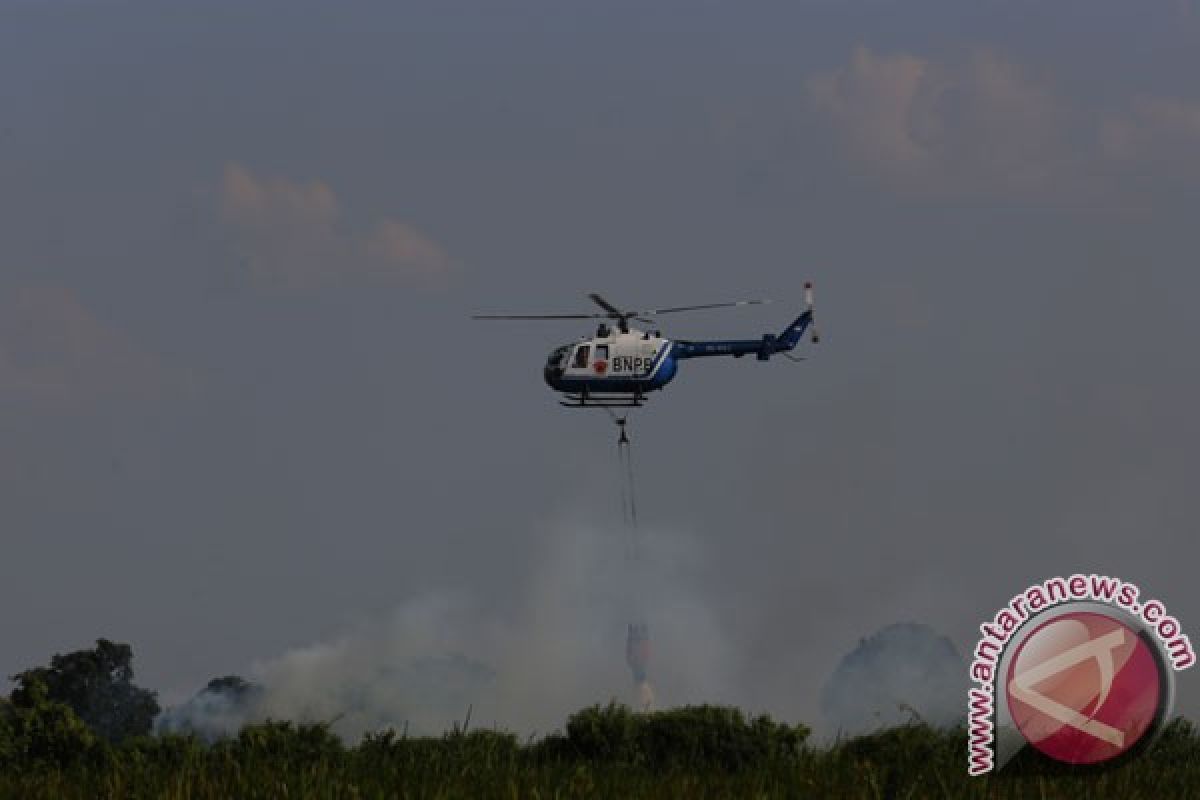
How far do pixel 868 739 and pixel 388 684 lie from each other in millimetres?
117975

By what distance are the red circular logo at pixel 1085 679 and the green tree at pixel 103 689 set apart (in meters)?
86.0

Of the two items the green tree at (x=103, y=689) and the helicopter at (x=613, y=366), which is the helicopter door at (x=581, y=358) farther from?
the green tree at (x=103, y=689)

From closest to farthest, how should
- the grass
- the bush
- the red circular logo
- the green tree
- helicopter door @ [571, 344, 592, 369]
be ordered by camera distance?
the grass < the red circular logo < the bush < helicopter door @ [571, 344, 592, 369] < the green tree

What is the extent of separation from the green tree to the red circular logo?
282 ft

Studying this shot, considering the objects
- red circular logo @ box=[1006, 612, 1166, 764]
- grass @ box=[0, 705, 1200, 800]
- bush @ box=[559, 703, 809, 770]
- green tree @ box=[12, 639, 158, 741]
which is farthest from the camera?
green tree @ box=[12, 639, 158, 741]

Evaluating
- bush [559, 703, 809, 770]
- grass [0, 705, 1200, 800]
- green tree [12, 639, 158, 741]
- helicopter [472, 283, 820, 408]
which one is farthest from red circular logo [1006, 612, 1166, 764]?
green tree [12, 639, 158, 741]

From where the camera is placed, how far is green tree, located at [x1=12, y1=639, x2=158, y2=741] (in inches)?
3925

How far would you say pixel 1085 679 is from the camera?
19281 millimetres

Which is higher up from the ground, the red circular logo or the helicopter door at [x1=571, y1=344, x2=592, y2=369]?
the helicopter door at [x1=571, y1=344, x2=592, y2=369]

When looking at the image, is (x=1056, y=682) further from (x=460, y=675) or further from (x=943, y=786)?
(x=460, y=675)

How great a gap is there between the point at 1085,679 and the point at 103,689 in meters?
91.0

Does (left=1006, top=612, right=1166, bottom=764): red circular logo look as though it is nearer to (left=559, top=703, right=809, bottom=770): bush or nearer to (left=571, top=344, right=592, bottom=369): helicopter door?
(left=559, top=703, right=809, bottom=770): bush

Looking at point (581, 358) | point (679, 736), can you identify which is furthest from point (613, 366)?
point (679, 736)

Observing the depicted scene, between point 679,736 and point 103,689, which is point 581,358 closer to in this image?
point 679,736
